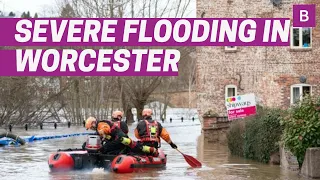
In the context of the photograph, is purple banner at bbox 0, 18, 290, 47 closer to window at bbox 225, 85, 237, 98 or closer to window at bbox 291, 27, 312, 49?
window at bbox 291, 27, 312, 49

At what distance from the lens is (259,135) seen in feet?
78.4

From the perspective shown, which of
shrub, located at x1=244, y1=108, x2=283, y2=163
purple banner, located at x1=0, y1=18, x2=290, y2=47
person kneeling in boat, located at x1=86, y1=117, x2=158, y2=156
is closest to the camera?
person kneeling in boat, located at x1=86, y1=117, x2=158, y2=156

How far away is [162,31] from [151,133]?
20.3 metres

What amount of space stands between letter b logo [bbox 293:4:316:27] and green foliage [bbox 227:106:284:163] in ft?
51.5

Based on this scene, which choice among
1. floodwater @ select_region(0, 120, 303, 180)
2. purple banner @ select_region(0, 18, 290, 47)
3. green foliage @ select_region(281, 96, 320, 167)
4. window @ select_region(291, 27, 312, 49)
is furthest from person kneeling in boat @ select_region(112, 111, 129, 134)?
window @ select_region(291, 27, 312, 49)

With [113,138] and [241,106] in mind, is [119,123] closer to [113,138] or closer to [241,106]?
[113,138]

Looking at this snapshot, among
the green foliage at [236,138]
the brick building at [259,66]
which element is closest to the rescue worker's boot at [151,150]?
the green foliage at [236,138]

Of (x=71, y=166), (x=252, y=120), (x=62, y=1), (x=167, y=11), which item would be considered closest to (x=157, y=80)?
(x=167, y=11)

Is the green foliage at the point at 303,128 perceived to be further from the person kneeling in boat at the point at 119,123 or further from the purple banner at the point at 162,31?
the purple banner at the point at 162,31

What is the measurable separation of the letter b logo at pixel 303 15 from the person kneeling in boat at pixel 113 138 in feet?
71.4

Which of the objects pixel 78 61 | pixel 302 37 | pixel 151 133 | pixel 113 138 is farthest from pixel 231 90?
pixel 113 138

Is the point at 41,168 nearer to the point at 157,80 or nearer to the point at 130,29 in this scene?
the point at 130,29

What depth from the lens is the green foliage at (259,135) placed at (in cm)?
2319

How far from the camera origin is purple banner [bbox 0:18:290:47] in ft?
128
